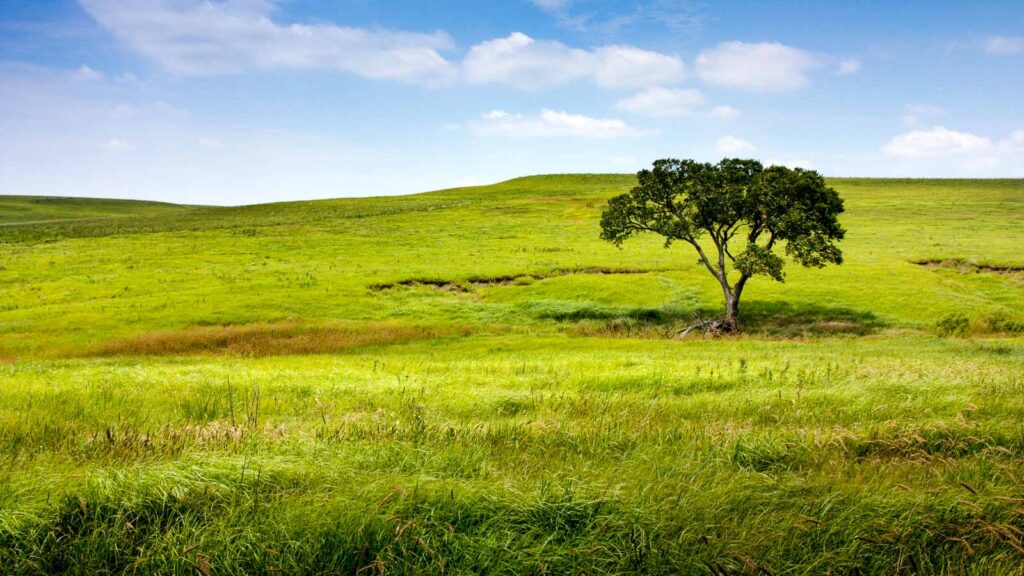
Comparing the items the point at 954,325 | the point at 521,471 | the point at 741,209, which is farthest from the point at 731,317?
the point at 521,471

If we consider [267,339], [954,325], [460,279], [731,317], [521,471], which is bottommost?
[954,325]

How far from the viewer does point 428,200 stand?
13525 centimetres

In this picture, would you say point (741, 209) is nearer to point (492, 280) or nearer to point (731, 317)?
point (731, 317)

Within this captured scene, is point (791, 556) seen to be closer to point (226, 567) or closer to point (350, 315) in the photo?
A: point (226, 567)

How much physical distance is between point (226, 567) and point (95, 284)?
57.8 metres

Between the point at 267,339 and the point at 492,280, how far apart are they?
79.1 ft

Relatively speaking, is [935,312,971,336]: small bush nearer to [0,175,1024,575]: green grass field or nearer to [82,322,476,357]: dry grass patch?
[0,175,1024,575]: green grass field

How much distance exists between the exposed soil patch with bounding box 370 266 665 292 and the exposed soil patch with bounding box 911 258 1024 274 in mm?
29224

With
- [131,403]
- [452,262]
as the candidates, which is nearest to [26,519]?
[131,403]

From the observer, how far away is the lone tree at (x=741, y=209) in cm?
3716

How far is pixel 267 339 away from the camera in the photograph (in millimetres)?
32906

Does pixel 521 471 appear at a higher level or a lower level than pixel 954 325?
higher

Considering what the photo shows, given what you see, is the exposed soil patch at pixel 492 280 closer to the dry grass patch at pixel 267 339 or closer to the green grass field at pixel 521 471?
the dry grass patch at pixel 267 339

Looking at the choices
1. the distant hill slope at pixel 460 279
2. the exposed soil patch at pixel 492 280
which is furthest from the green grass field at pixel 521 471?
the exposed soil patch at pixel 492 280
